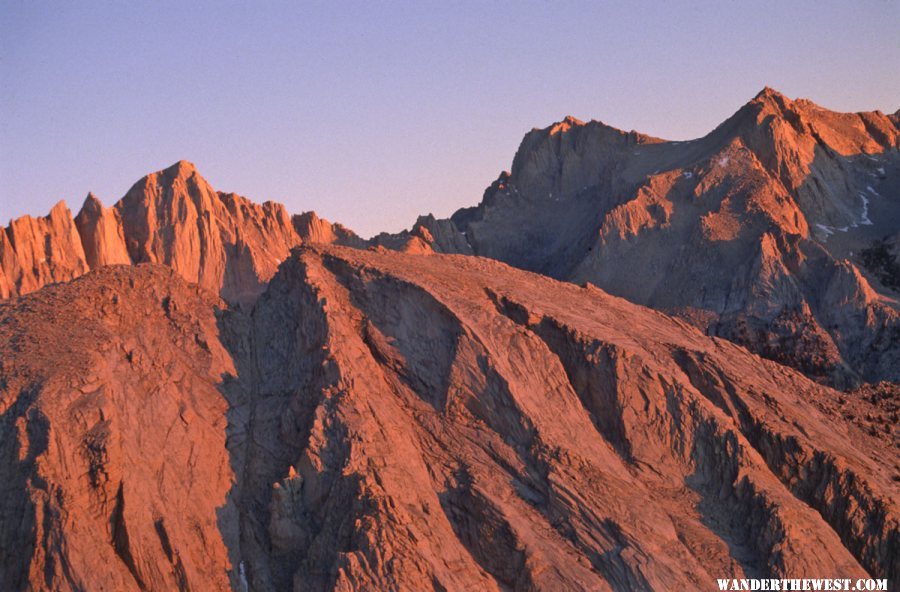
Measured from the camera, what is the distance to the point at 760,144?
274 ft

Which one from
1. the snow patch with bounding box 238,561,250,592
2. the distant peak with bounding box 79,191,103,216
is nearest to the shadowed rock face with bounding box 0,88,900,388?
the distant peak with bounding box 79,191,103,216

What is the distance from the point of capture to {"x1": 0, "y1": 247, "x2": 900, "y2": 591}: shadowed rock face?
39.0 m

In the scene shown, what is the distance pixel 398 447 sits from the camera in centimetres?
4197

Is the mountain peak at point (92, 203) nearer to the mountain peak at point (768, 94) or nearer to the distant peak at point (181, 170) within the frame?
the distant peak at point (181, 170)

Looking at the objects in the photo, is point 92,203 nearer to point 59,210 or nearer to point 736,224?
point 59,210

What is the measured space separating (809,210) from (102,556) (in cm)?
5512

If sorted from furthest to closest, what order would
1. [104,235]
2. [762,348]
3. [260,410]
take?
[104,235]
[762,348]
[260,410]

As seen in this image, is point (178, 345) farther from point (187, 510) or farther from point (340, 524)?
point (340, 524)

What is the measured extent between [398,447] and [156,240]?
37.7 metres

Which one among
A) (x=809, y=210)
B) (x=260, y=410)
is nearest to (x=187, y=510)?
(x=260, y=410)

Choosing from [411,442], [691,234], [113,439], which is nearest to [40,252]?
[113,439]

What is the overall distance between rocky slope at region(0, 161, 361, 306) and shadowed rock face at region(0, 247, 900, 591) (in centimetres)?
2261

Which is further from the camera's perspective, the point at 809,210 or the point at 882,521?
the point at 809,210

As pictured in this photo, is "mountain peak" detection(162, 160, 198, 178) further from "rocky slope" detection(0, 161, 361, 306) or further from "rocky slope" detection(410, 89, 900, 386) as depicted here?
"rocky slope" detection(410, 89, 900, 386)
